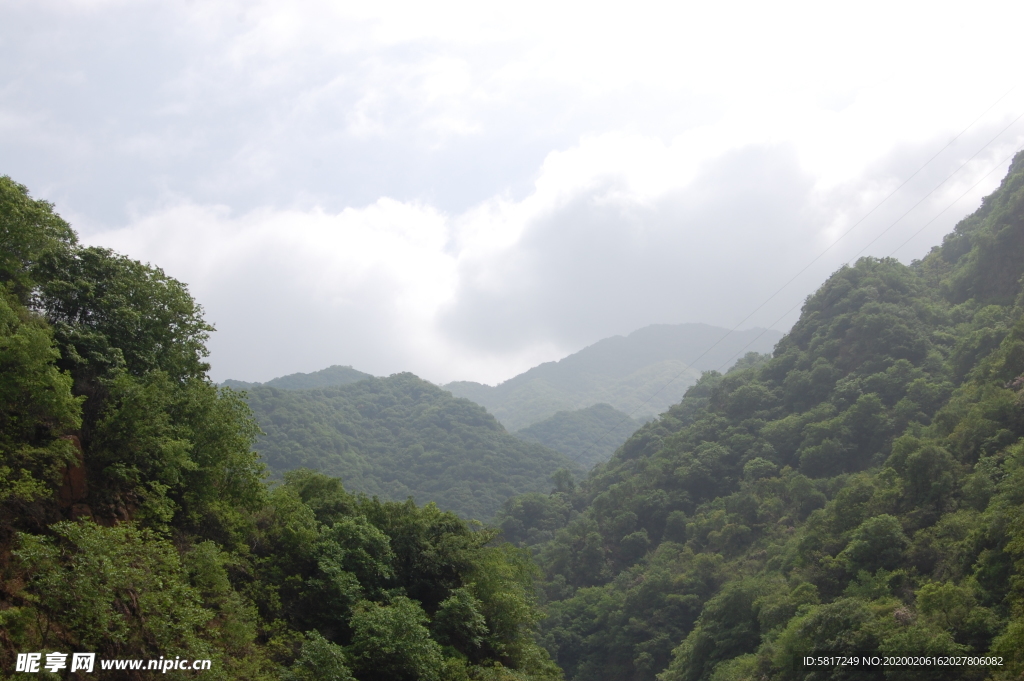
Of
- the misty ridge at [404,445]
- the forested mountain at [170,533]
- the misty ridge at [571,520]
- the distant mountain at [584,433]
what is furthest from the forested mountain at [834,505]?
the distant mountain at [584,433]

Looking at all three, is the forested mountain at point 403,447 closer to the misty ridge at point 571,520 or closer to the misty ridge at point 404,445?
the misty ridge at point 404,445

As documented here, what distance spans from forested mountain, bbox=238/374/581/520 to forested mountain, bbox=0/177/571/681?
6927cm

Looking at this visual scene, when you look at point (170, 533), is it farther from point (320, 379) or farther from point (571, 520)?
point (320, 379)

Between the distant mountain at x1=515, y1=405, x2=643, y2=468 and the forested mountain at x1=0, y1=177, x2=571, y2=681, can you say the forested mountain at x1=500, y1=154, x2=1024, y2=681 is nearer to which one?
the forested mountain at x1=0, y1=177, x2=571, y2=681

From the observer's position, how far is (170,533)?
61.1ft

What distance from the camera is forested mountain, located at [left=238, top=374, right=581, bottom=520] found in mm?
102562

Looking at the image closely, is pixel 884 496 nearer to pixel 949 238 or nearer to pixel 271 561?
pixel 271 561

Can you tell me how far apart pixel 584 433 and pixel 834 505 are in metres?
122

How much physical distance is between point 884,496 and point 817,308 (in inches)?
1640

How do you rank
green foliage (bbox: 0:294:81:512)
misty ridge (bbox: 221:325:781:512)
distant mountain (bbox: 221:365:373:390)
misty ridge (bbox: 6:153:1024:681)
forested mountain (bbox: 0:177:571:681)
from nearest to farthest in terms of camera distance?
forested mountain (bbox: 0:177:571:681) → green foliage (bbox: 0:294:81:512) → misty ridge (bbox: 6:153:1024:681) → misty ridge (bbox: 221:325:781:512) → distant mountain (bbox: 221:365:373:390)

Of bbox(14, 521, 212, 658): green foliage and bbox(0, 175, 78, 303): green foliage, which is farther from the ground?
bbox(0, 175, 78, 303): green foliage

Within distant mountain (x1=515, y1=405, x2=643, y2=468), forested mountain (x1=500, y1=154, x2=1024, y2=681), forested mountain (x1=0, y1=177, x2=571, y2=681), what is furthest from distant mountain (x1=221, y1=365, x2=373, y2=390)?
forested mountain (x1=0, y1=177, x2=571, y2=681)

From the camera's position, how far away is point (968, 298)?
68.8 m

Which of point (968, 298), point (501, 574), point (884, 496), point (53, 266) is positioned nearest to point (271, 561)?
point (501, 574)
